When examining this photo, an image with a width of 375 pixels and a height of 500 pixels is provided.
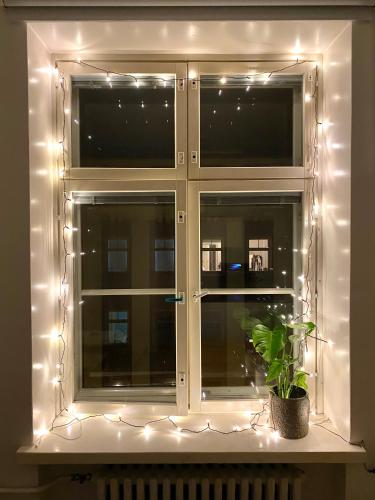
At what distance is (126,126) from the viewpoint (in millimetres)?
1979

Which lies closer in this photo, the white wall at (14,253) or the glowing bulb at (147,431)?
the white wall at (14,253)

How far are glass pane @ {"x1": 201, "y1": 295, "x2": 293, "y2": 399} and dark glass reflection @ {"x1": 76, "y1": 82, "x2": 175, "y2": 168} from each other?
2.90 ft

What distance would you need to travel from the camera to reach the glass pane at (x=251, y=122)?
1962mm

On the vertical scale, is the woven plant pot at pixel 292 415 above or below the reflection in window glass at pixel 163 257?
below

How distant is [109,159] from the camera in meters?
1.97

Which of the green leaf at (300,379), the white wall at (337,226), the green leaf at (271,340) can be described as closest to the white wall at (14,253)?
the green leaf at (271,340)

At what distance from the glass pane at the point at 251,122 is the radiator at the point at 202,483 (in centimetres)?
160

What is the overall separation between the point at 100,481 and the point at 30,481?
340 mm

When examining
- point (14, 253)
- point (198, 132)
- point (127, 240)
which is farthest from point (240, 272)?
point (14, 253)

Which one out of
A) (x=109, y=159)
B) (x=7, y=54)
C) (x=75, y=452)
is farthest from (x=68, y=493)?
(x=7, y=54)

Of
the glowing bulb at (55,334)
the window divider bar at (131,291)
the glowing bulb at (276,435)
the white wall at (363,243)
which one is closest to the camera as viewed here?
the white wall at (363,243)

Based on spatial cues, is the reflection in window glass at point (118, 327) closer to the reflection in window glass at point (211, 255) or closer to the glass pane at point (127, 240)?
the glass pane at point (127, 240)

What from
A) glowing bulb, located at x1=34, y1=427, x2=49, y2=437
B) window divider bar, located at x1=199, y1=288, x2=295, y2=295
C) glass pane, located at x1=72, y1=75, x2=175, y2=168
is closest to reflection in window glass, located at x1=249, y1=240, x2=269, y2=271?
window divider bar, located at x1=199, y1=288, x2=295, y2=295

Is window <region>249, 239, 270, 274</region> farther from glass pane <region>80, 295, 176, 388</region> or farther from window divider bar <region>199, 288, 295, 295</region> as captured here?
glass pane <region>80, 295, 176, 388</region>
